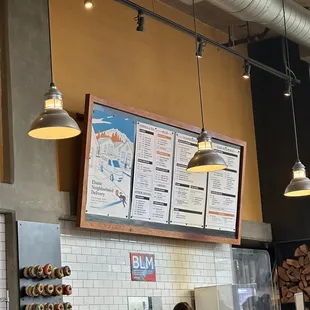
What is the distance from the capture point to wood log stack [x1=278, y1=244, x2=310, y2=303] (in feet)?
31.7

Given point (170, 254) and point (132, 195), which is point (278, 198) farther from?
point (132, 195)

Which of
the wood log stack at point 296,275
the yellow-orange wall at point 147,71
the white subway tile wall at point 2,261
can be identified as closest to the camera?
the white subway tile wall at point 2,261

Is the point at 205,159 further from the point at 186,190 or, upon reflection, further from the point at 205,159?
the point at 186,190

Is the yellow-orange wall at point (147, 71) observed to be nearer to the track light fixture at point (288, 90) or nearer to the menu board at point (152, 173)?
the menu board at point (152, 173)

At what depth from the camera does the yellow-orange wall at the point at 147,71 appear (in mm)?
7324

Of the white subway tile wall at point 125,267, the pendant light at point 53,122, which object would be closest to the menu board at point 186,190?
the white subway tile wall at point 125,267

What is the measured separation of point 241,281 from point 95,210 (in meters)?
3.09

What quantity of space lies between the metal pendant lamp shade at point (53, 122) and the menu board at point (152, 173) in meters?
2.22

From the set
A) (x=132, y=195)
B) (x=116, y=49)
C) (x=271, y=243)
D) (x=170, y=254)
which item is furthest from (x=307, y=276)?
(x=116, y=49)

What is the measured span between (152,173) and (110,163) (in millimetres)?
688

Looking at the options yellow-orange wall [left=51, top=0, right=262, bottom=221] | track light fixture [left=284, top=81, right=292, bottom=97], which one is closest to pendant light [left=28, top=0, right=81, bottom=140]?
yellow-orange wall [left=51, top=0, right=262, bottom=221]

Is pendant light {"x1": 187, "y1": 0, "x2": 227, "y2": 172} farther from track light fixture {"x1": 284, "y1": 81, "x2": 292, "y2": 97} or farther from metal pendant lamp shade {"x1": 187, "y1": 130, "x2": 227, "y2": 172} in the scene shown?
track light fixture {"x1": 284, "y1": 81, "x2": 292, "y2": 97}

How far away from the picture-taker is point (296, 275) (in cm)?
977

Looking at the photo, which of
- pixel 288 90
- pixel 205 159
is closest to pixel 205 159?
pixel 205 159
